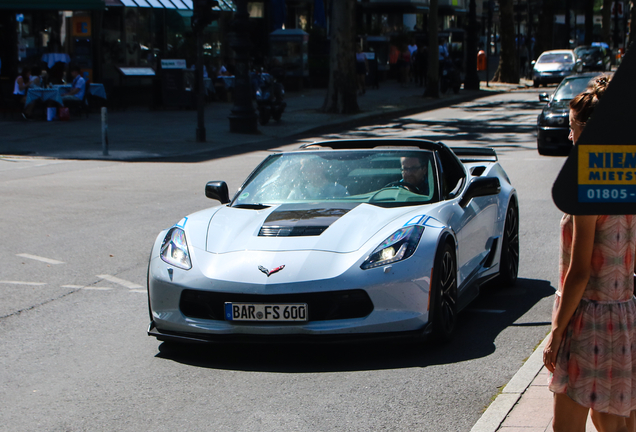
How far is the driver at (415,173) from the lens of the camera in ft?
21.0

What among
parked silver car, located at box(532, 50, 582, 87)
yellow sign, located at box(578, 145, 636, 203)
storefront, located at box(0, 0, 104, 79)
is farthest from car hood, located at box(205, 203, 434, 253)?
parked silver car, located at box(532, 50, 582, 87)

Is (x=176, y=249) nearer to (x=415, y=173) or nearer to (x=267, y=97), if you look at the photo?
(x=415, y=173)

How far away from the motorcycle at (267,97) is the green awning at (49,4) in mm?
5634

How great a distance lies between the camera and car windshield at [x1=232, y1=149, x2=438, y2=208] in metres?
6.37

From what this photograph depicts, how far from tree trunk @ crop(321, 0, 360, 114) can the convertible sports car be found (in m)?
22.0

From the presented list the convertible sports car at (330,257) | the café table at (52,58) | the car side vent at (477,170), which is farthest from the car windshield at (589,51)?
the convertible sports car at (330,257)

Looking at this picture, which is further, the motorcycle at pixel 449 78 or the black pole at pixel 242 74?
the motorcycle at pixel 449 78

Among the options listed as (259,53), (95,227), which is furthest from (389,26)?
(95,227)

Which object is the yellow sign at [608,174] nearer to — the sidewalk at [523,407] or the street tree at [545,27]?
the sidewalk at [523,407]

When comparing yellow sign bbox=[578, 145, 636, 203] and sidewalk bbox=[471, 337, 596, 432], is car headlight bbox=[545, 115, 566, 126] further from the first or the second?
yellow sign bbox=[578, 145, 636, 203]

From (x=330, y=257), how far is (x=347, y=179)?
1.44 metres

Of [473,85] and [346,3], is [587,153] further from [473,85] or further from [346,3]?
[473,85]

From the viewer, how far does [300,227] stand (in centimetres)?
562

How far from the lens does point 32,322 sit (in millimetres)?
6238
